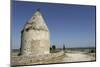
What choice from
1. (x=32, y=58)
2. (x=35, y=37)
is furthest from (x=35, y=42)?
(x=32, y=58)

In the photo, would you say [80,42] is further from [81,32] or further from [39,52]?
[39,52]

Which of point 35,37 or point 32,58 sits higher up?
point 35,37

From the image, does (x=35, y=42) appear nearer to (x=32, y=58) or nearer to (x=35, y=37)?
(x=35, y=37)

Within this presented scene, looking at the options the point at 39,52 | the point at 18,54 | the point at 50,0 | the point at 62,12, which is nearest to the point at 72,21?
the point at 62,12

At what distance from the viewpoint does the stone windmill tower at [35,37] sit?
3.16 metres

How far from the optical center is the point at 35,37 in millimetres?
3213

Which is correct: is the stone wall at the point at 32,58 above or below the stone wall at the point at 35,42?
below

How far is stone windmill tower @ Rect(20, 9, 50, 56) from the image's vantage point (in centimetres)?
316

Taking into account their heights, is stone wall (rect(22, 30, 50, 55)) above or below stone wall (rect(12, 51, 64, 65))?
above

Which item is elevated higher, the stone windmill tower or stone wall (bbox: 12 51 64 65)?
the stone windmill tower

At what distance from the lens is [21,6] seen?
3143mm

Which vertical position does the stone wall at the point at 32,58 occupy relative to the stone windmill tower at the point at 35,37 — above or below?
below

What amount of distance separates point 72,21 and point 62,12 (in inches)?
8.5

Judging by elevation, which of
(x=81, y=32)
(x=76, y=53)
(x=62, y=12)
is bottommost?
(x=76, y=53)
